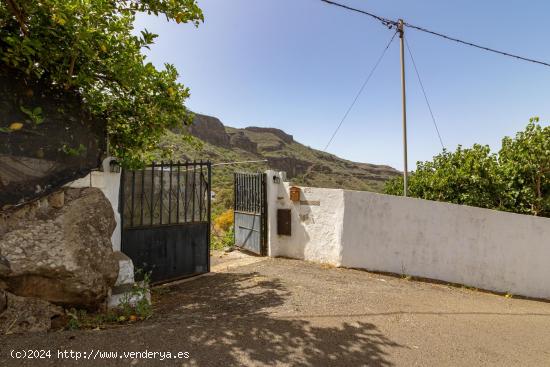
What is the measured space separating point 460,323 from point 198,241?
201 inches

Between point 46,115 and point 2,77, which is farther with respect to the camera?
point 46,115

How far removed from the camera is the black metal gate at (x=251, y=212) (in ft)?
28.0

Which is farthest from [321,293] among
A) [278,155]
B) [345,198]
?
[278,155]

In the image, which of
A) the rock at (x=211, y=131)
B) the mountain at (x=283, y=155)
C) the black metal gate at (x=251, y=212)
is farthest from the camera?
the rock at (x=211, y=131)

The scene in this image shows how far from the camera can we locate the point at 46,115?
4516mm

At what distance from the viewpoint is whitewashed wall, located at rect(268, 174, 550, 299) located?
281 inches

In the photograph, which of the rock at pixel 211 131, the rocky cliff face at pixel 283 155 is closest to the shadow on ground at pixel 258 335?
the rocky cliff face at pixel 283 155

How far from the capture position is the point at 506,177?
8500 mm

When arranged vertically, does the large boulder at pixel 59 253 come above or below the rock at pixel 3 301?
above

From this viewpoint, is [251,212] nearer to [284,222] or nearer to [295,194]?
[284,222]

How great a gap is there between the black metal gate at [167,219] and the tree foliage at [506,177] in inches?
269

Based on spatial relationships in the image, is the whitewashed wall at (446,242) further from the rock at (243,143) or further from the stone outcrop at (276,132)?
the stone outcrop at (276,132)

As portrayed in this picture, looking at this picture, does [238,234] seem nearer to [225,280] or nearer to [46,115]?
[225,280]

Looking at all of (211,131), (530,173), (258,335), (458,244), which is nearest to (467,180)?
(530,173)
